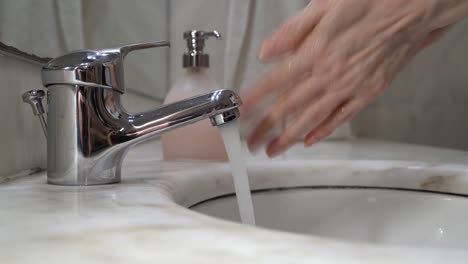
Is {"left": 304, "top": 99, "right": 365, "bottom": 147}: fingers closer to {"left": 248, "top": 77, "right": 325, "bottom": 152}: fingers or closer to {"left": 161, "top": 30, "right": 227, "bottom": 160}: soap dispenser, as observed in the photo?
{"left": 248, "top": 77, "right": 325, "bottom": 152}: fingers

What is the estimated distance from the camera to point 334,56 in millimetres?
492

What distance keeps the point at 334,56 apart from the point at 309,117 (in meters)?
0.07

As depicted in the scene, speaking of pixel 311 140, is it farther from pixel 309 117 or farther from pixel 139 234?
pixel 139 234

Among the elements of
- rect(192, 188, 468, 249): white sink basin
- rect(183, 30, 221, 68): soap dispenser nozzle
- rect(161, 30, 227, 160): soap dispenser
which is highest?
rect(183, 30, 221, 68): soap dispenser nozzle

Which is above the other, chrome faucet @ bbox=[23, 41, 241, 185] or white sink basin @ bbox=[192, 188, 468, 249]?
chrome faucet @ bbox=[23, 41, 241, 185]

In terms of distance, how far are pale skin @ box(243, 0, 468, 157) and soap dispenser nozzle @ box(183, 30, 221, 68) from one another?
0.47 feet

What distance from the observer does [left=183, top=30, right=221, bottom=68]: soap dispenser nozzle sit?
0.63 m

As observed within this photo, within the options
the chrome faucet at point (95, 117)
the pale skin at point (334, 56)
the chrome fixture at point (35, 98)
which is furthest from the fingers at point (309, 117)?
the chrome fixture at point (35, 98)

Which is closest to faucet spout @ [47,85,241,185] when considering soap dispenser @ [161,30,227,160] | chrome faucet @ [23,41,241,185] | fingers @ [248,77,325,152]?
chrome faucet @ [23,41,241,185]

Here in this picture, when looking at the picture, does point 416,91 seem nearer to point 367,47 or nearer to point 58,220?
point 367,47

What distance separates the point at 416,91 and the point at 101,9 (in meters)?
0.85

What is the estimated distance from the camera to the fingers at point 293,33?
0.47 meters

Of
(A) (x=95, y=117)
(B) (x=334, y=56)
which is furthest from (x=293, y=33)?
(A) (x=95, y=117)

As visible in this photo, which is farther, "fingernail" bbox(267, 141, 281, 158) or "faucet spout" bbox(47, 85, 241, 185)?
"fingernail" bbox(267, 141, 281, 158)
